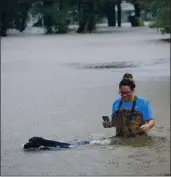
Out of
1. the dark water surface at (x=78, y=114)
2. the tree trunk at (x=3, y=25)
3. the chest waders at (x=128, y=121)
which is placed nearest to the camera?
the dark water surface at (x=78, y=114)

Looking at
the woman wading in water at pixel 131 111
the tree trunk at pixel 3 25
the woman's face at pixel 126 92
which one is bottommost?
the woman wading in water at pixel 131 111

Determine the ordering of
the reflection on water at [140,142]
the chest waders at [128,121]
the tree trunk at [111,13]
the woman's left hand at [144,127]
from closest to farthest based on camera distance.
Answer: the woman's left hand at [144,127], the chest waders at [128,121], the reflection on water at [140,142], the tree trunk at [111,13]

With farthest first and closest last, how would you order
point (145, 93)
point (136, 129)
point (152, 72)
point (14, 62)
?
1. point (14, 62)
2. point (152, 72)
3. point (145, 93)
4. point (136, 129)

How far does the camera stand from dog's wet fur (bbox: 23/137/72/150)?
26.5ft

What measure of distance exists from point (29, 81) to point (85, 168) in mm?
10783

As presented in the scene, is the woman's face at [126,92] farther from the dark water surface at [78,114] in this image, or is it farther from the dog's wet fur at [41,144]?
the dog's wet fur at [41,144]

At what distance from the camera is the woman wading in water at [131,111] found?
24.9 feet

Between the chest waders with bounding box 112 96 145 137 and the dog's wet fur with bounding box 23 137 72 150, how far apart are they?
2.47 feet

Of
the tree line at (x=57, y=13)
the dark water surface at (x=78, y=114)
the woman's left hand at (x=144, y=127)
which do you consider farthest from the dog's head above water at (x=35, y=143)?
the tree line at (x=57, y=13)

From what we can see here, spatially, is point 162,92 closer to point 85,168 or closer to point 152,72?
point 152,72

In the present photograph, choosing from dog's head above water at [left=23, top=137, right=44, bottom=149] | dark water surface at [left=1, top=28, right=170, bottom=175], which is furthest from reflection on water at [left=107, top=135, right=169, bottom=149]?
dog's head above water at [left=23, top=137, right=44, bottom=149]

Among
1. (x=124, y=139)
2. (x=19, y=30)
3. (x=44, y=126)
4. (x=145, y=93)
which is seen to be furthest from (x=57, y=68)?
(x=19, y=30)

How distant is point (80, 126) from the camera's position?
10.1 m

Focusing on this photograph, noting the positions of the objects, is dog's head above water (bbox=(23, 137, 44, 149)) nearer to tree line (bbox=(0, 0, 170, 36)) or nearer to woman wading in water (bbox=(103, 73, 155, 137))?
woman wading in water (bbox=(103, 73, 155, 137))
